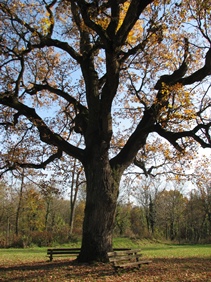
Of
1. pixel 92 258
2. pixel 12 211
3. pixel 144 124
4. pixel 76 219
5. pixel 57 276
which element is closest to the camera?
pixel 57 276

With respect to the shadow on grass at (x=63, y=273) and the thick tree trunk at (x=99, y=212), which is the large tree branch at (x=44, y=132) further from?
the shadow on grass at (x=63, y=273)

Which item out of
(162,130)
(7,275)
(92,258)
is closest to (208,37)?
(162,130)

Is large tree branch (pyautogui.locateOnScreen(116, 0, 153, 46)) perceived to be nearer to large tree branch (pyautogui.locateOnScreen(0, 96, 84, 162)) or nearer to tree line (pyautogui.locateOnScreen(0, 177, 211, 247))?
large tree branch (pyautogui.locateOnScreen(0, 96, 84, 162))

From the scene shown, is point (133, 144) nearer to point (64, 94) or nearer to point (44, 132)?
point (44, 132)

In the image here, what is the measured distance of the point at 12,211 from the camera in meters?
43.9

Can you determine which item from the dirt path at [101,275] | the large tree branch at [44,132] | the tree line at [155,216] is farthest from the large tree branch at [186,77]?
the tree line at [155,216]

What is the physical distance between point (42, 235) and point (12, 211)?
13.5m

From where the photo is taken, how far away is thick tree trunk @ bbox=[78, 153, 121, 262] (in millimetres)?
10820

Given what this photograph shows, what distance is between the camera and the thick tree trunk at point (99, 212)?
35.5 ft

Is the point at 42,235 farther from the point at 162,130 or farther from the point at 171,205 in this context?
the point at 171,205

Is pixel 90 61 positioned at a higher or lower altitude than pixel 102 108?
higher

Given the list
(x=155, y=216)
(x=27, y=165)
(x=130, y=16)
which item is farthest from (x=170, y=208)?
(x=130, y=16)

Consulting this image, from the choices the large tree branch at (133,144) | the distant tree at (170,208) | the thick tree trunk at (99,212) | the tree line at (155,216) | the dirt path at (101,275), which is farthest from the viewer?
the distant tree at (170,208)

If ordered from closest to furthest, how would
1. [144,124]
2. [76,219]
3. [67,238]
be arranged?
[144,124]
[67,238]
[76,219]
